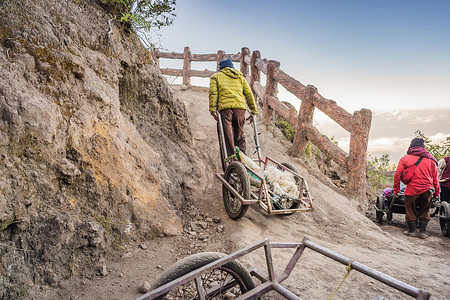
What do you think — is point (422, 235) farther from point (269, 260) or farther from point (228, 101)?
point (269, 260)

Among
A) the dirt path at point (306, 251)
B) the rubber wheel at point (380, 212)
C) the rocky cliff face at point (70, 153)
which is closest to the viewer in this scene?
the rocky cliff face at point (70, 153)

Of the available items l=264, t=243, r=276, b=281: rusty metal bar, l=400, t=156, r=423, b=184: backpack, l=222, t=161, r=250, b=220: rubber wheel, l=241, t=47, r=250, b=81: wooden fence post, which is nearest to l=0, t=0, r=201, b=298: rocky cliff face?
l=222, t=161, r=250, b=220: rubber wheel

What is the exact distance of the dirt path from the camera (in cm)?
279

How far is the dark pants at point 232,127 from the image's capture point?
520 cm

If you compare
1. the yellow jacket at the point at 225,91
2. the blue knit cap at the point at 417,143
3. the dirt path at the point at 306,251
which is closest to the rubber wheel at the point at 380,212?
the dirt path at the point at 306,251

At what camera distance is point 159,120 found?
17.1ft

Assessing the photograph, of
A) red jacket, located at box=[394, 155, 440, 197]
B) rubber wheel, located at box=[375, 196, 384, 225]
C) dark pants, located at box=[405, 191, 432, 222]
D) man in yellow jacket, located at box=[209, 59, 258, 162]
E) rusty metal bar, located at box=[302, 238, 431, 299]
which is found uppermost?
man in yellow jacket, located at box=[209, 59, 258, 162]

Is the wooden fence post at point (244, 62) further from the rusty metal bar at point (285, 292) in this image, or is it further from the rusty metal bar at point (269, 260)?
the rusty metal bar at point (285, 292)

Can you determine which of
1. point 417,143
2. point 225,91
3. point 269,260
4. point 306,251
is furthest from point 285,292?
point 417,143

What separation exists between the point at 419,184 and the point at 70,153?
20.4ft

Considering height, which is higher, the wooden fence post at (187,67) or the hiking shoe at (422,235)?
the wooden fence post at (187,67)

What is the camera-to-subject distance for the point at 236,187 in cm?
442

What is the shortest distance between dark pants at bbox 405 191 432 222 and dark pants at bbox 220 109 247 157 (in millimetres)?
3705

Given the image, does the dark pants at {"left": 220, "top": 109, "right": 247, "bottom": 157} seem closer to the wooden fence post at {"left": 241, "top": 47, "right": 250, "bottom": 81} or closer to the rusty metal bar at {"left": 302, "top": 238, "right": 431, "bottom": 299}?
the rusty metal bar at {"left": 302, "top": 238, "right": 431, "bottom": 299}
